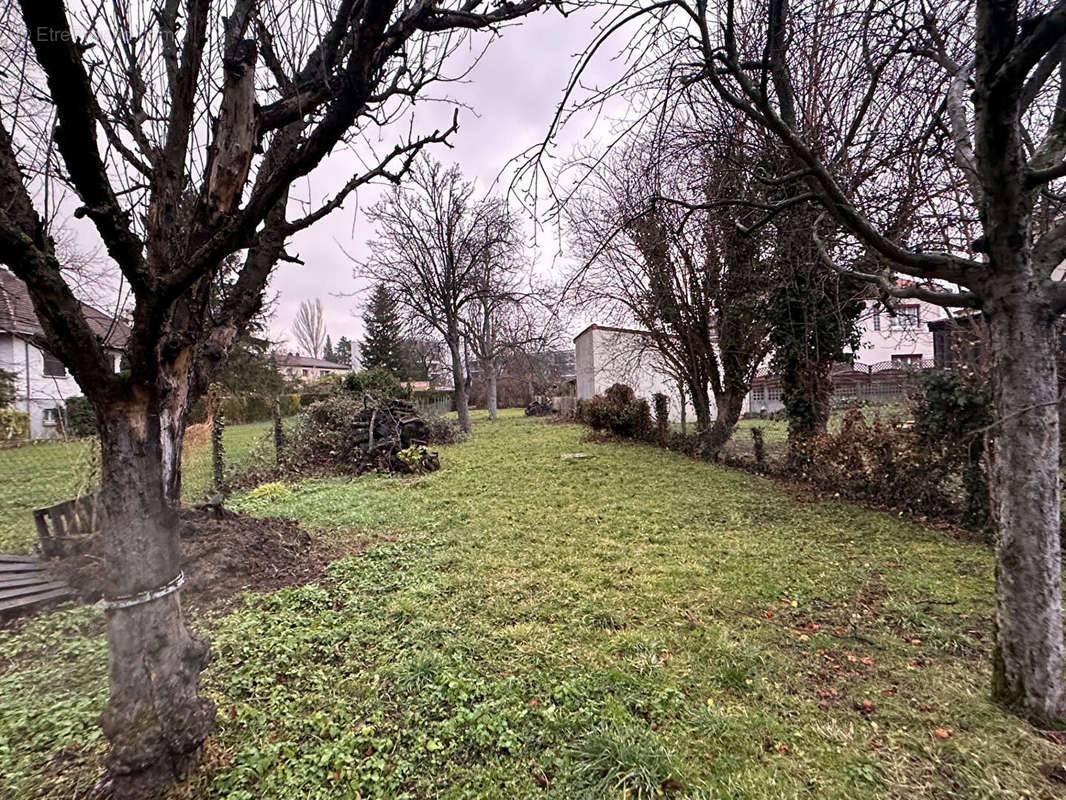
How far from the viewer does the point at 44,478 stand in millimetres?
8164

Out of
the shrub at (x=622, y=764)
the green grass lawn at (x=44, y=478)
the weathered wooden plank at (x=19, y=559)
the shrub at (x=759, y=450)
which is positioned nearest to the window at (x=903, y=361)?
the shrub at (x=759, y=450)

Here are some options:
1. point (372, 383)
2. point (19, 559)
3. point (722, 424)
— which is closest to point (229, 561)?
point (19, 559)

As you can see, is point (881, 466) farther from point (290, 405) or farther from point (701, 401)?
point (290, 405)

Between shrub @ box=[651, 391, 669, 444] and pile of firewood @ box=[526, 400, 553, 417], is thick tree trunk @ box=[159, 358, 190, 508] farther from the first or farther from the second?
pile of firewood @ box=[526, 400, 553, 417]

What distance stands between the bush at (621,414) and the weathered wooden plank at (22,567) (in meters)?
11.0

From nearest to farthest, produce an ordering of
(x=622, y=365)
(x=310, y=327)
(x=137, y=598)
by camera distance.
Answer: (x=137, y=598), (x=622, y=365), (x=310, y=327)

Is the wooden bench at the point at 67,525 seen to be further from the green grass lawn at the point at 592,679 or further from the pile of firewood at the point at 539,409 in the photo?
the pile of firewood at the point at 539,409

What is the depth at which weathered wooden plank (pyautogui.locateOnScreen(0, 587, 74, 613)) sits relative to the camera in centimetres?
319

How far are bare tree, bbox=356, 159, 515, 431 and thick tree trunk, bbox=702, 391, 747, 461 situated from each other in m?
9.69

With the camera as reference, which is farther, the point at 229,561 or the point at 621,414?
the point at 621,414

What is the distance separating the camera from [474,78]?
2.80m

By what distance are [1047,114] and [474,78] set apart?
179 inches

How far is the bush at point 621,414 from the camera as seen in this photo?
40.2 ft

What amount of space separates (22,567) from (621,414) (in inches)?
447
